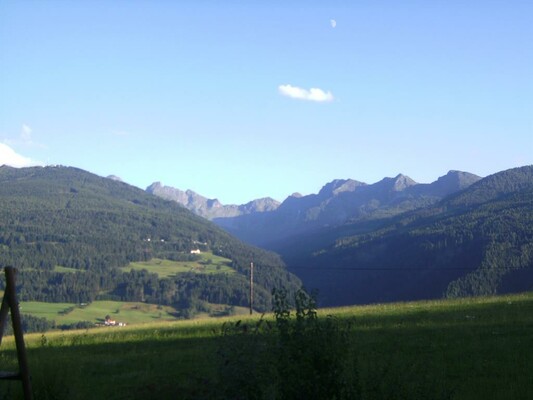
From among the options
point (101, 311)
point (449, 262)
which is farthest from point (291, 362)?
point (449, 262)

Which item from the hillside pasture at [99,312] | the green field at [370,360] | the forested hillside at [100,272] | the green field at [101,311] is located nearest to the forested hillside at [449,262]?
the forested hillside at [100,272]

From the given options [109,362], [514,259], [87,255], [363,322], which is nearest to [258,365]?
[109,362]

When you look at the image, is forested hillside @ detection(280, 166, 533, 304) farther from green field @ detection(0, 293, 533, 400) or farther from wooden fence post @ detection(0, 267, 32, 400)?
wooden fence post @ detection(0, 267, 32, 400)

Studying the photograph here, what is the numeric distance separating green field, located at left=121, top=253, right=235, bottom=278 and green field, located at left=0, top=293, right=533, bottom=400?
418ft

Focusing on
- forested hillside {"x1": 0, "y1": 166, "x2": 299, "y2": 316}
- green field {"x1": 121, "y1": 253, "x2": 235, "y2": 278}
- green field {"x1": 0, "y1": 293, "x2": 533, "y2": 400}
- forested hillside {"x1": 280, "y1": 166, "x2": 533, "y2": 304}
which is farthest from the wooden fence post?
green field {"x1": 121, "y1": 253, "x2": 235, "y2": 278}

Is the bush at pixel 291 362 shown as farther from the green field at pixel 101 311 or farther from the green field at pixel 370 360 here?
the green field at pixel 101 311

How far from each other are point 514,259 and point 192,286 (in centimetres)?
6557

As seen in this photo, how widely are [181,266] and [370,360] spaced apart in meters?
152

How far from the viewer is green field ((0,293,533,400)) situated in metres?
8.52

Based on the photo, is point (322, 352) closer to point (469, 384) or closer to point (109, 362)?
point (469, 384)

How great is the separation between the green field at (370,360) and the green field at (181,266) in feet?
418

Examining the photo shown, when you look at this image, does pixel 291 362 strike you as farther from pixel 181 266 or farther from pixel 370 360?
pixel 181 266

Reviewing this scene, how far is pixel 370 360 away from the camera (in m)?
13.1

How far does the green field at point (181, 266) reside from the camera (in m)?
154
